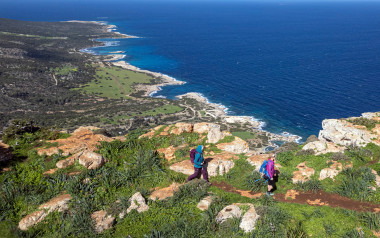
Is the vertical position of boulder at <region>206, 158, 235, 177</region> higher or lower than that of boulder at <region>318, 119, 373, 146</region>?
lower

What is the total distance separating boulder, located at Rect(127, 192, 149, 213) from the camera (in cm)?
1415

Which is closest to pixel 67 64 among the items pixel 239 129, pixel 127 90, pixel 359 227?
pixel 127 90

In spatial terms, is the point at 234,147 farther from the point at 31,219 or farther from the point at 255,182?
the point at 31,219

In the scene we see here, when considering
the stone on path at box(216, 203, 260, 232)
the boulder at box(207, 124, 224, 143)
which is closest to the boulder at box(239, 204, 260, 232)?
the stone on path at box(216, 203, 260, 232)

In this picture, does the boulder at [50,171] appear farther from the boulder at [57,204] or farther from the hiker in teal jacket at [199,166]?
the hiker in teal jacket at [199,166]

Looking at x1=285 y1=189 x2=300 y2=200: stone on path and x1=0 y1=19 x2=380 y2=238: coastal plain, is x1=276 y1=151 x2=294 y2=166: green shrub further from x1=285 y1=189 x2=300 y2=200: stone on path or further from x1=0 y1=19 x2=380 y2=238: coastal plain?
x1=285 y1=189 x2=300 y2=200: stone on path

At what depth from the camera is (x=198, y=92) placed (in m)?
94.6

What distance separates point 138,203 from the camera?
14328 mm

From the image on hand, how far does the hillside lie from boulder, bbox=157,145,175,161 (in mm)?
76

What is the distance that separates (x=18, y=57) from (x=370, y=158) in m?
135

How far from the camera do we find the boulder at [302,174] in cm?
1625

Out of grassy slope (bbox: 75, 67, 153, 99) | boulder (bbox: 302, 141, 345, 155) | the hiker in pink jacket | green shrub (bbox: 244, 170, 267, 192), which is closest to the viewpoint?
the hiker in pink jacket

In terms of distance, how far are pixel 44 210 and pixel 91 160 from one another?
4310 mm

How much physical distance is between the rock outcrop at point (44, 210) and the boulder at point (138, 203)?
11.0 ft
